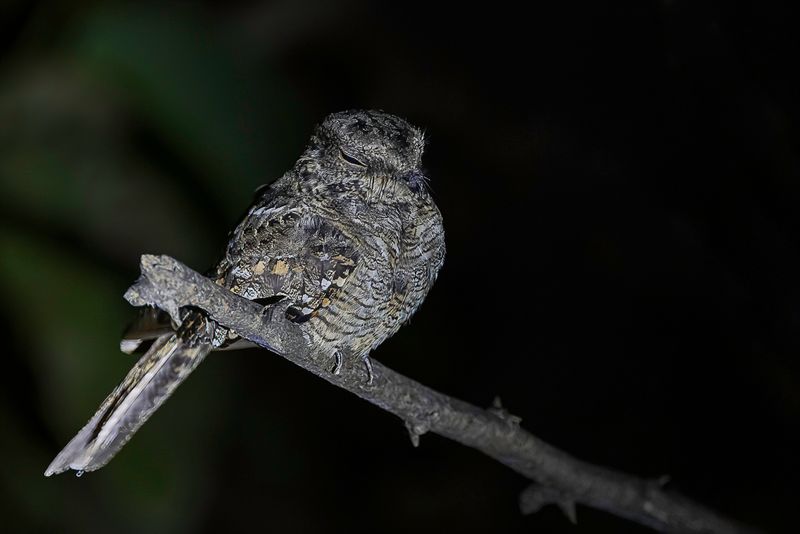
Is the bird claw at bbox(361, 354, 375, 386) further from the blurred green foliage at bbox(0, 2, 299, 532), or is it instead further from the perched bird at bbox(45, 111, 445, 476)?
the blurred green foliage at bbox(0, 2, 299, 532)

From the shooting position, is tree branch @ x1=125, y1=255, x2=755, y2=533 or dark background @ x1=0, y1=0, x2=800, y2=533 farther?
dark background @ x1=0, y1=0, x2=800, y2=533

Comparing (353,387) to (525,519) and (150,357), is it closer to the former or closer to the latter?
(150,357)

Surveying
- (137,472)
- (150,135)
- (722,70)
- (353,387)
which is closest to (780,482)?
(722,70)

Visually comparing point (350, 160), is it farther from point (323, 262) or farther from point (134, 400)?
point (134, 400)

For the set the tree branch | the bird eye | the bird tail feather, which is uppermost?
the bird eye

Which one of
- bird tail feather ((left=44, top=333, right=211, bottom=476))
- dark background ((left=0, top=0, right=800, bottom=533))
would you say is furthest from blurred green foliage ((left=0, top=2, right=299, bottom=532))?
bird tail feather ((left=44, top=333, right=211, bottom=476))

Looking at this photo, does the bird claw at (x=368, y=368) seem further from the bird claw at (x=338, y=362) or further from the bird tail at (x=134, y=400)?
the bird tail at (x=134, y=400)

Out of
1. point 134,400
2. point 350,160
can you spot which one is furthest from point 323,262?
point 134,400

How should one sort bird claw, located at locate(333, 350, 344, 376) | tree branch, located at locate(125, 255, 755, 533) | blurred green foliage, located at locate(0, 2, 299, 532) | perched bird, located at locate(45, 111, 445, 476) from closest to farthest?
tree branch, located at locate(125, 255, 755, 533) < perched bird, located at locate(45, 111, 445, 476) < bird claw, located at locate(333, 350, 344, 376) < blurred green foliage, located at locate(0, 2, 299, 532)
